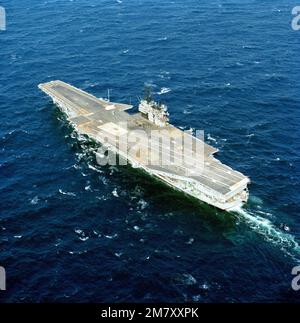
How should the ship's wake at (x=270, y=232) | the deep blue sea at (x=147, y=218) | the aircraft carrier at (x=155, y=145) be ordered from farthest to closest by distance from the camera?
1. the aircraft carrier at (x=155, y=145)
2. the ship's wake at (x=270, y=232)
3. the deep blue sea at (x=147, y=218)

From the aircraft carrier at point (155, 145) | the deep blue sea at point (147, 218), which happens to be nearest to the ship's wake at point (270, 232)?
the deep blue sea at point (147, 218)

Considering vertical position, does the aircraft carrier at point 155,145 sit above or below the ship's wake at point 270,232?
above

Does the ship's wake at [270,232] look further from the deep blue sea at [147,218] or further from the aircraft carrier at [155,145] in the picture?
the aircraft carrier at [155,145]

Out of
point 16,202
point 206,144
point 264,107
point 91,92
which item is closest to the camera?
point 16,202

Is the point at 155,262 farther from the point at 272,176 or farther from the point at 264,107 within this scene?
the point at 264,107

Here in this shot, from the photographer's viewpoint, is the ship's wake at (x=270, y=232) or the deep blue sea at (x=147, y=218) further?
the ship's wake at (x=270, y=232)

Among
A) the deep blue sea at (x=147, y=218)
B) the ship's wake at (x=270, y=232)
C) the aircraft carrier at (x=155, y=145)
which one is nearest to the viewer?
the deep blue sea at (x=147, y=218)

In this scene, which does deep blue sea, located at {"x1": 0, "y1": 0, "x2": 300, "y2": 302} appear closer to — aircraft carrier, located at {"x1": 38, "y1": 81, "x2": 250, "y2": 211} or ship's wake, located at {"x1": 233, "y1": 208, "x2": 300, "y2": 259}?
ship's wake, located at {"x1": 233, "y1": 208, "x2": 300, "y2": 259}

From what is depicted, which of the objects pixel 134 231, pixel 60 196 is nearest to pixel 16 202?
pixel 60 196
